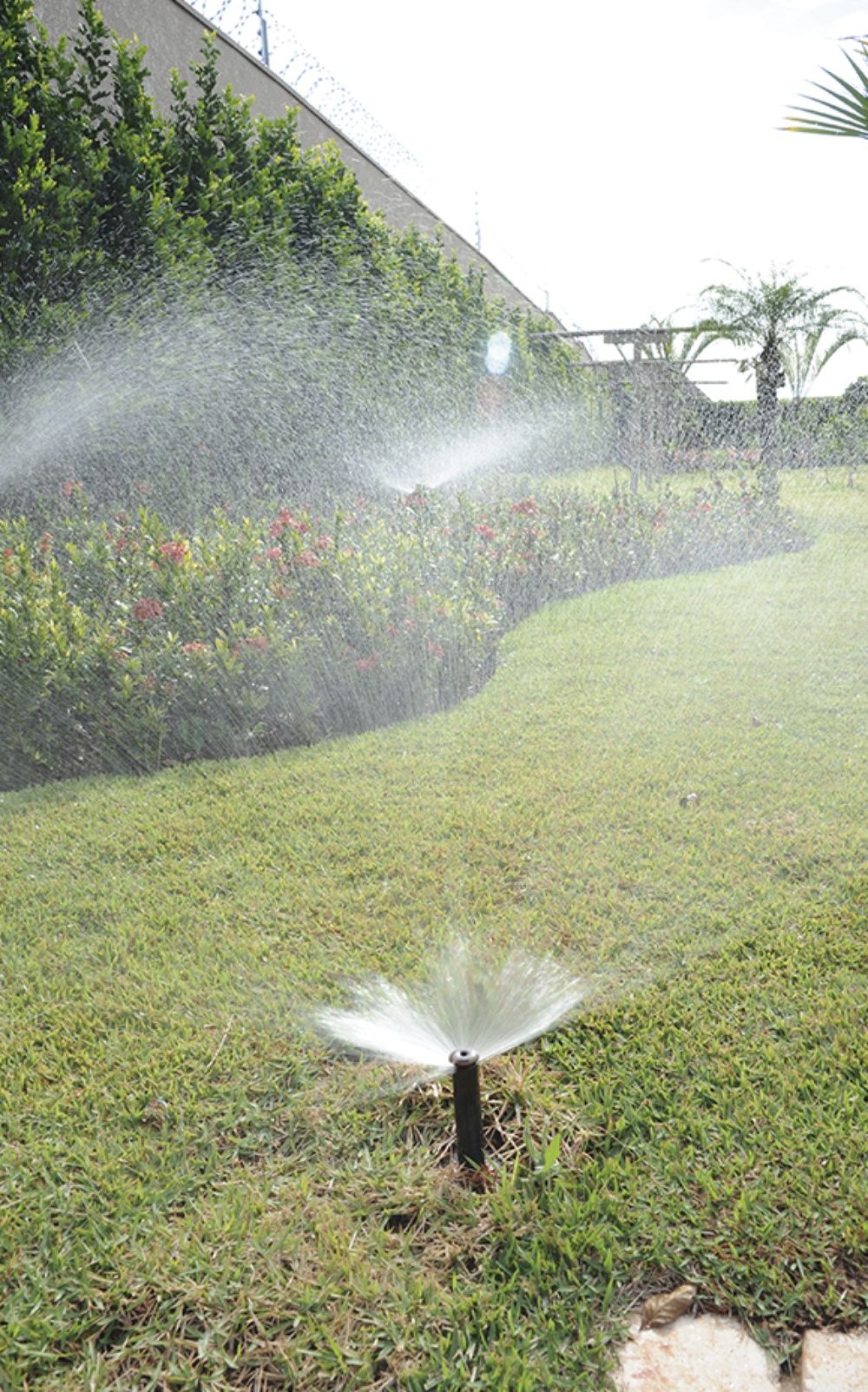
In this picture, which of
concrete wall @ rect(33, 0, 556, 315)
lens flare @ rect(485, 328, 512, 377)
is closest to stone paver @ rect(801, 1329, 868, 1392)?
concrete wall @ rect(33, 0, 556, 315)

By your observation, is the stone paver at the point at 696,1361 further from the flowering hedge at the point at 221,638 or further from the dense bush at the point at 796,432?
the dense bush at the point at 796,432

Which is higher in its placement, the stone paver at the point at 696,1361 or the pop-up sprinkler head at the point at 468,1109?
the pop-up sprinkler head at the point at 468,1109

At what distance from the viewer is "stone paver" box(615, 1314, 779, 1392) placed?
1.50m

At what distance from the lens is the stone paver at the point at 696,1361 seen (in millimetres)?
1498

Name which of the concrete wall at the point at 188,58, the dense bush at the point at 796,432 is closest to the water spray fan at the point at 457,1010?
the concrete wall at the point at 188,58

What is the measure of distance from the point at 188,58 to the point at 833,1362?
11083 mm

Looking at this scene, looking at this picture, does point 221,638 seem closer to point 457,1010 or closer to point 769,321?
point 457,1010

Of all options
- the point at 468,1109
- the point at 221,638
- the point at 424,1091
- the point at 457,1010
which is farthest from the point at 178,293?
the point at 468,1109

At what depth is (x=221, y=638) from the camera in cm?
438

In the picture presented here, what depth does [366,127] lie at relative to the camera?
13086 millimetres

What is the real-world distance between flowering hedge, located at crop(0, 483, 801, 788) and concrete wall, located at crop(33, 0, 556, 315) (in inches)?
198

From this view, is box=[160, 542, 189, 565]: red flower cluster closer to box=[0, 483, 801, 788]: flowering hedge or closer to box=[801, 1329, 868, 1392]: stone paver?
box=[0, 483, 801, 788]: flowering hedge

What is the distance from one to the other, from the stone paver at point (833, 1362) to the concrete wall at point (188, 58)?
9.59 meters

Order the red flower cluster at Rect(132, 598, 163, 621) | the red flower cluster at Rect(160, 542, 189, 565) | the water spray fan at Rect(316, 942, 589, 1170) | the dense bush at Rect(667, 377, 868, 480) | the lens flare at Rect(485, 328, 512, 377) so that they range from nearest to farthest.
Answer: the water spray fan at Rect(316, 942, 589, 1170) < the red flower cluster at Rect(132, 598, 163, 621) < the red flower cluster at Rect(160, 542, 189, 565) < the dense bush at Rect(667, 377, 868, 480) < the lens flare at Rect(485, 328, 512, 377)
